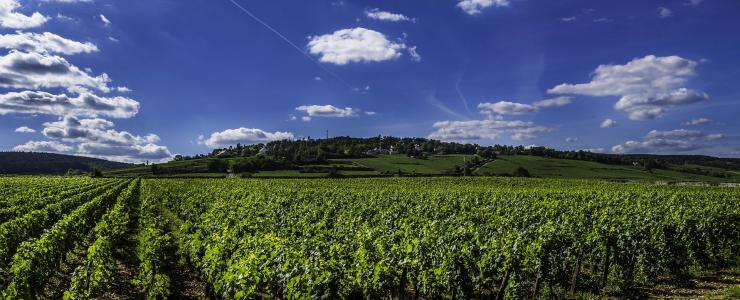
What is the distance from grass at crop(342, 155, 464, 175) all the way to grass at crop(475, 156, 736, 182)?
395 inches

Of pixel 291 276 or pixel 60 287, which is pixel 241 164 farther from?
pixel 291 276

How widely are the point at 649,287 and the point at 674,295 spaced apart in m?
1.15

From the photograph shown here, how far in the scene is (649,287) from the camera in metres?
15.1

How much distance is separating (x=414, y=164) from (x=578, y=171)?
42.6m

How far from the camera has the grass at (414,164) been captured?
116m

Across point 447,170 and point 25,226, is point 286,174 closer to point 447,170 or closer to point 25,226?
point 447,170

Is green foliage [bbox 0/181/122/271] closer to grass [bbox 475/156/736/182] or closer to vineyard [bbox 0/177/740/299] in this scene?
vineyard [bbox 0/177/740/299]

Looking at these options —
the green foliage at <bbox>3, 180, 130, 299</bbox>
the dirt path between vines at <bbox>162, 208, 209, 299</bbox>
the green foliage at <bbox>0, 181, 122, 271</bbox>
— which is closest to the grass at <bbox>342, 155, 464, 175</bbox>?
the green foliage at <bbox>0, 181, 122, 271</bbox>

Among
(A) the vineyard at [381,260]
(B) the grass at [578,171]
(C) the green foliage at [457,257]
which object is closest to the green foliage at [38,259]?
(A) the vineyard at [381,260]

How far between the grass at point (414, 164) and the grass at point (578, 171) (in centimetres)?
1002

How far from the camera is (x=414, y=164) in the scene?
12838cm

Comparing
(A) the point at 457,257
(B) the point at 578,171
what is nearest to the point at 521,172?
(B) the point at 578,171

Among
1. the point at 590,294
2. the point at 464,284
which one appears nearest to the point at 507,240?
the point at 464,284

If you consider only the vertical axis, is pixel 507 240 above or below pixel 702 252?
above
